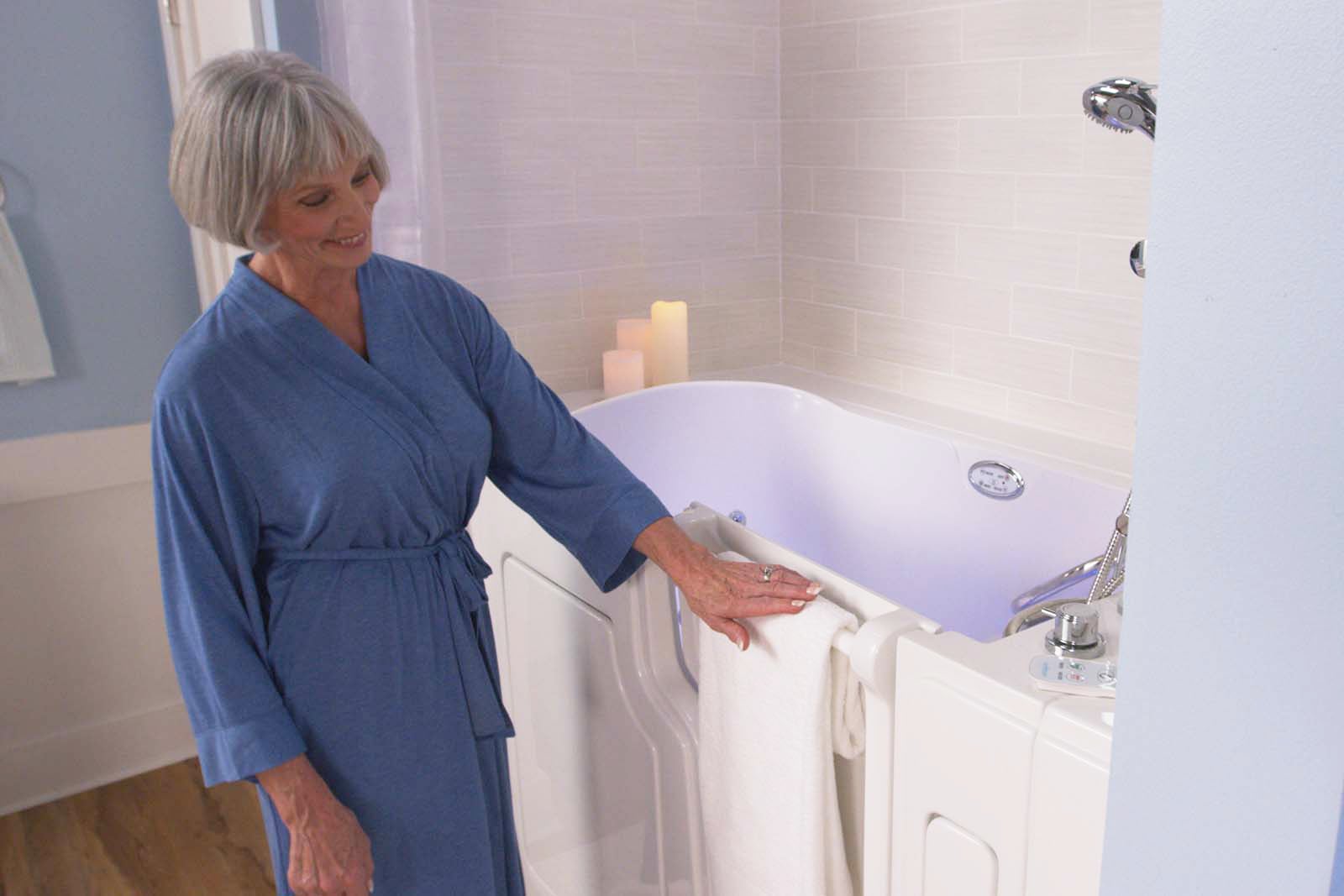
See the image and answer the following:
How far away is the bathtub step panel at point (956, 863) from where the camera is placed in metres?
1.03

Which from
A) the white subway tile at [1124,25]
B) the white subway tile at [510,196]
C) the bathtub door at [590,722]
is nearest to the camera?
the bathtub door at [590,722]

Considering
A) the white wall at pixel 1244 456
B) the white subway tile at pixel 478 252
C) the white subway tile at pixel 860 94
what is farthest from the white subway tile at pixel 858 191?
the white wall at pixel 1244 456

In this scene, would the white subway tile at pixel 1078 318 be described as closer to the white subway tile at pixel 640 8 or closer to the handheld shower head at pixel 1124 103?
the handheld shower head at pixel 1124 103

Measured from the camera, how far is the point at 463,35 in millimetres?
2234

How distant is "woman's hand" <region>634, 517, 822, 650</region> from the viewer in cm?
123

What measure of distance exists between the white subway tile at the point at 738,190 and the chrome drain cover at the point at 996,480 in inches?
35.8

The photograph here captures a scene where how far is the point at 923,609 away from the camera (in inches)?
84.3

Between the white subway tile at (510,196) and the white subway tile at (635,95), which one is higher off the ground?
the white subway tile at (635,95)

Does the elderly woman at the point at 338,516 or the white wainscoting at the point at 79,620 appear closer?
the elderly woman at the point at 338,516

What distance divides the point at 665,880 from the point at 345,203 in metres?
0.98

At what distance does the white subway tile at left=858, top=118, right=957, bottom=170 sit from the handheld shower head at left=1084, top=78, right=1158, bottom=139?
88 centimetres

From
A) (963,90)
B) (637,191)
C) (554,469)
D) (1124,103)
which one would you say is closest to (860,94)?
(963,90)

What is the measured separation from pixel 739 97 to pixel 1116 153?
970 mm

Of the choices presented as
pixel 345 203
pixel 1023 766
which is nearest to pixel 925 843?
pixel 1023 766
